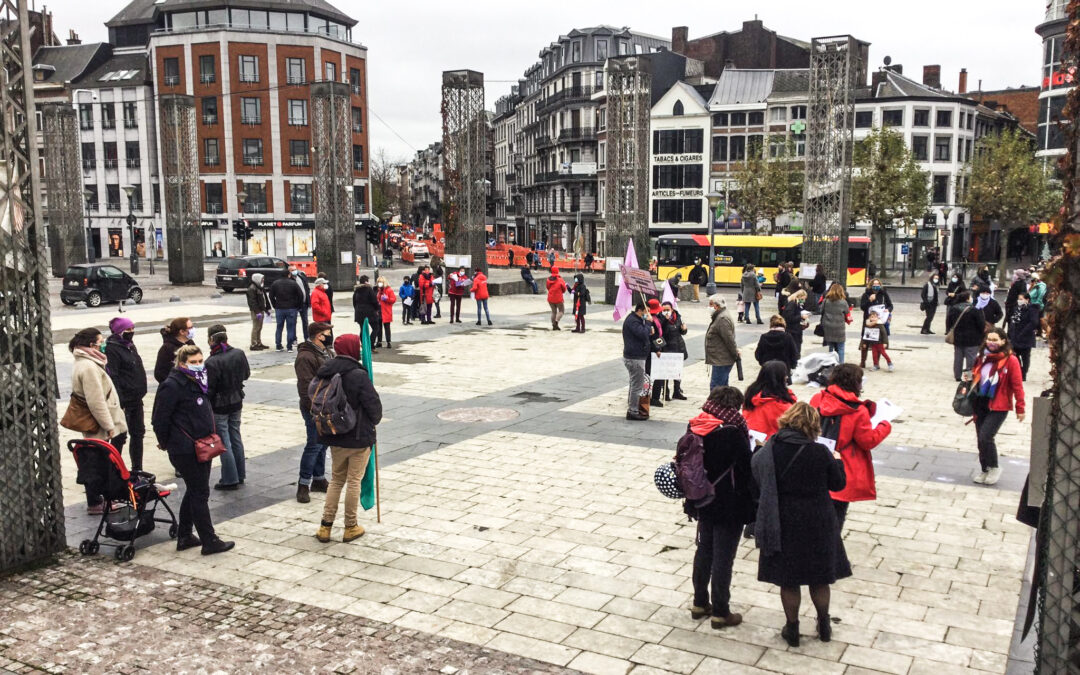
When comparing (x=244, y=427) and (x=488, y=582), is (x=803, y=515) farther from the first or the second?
(x=244, y=427)

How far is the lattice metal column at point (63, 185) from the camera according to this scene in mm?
49312

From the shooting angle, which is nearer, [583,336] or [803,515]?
[803,515]

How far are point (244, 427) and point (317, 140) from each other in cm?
2769

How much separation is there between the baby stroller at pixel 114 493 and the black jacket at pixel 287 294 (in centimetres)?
1210

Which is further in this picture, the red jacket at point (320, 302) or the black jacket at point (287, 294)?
the black jacket at point (287, 294)

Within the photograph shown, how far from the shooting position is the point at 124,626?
6.47 meters

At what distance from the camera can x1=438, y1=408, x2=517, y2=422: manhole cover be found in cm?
1334

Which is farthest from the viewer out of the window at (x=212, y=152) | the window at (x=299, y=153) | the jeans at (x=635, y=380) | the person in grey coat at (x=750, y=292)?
the window at (x=299, y=153)

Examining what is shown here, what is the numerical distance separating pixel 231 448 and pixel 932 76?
74528 mm

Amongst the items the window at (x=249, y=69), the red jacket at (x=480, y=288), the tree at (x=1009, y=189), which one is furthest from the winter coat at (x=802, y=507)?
the window at (x=249, y=69)

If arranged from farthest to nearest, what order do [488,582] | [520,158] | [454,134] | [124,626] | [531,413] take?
1. [520,158]
2. [454,134]
3. [531,413]
4. [488,582]
5. [124,626]

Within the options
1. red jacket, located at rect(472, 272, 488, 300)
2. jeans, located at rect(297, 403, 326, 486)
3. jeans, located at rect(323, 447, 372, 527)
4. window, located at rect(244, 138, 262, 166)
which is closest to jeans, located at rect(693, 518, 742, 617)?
jeans, located at rect(323, 447, 372, 527)

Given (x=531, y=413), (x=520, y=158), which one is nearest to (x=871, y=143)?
(x=531, y=413)

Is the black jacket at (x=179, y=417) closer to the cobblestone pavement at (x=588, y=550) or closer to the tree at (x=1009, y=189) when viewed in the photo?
the cobblestone pavement at (x=588, y=550)
